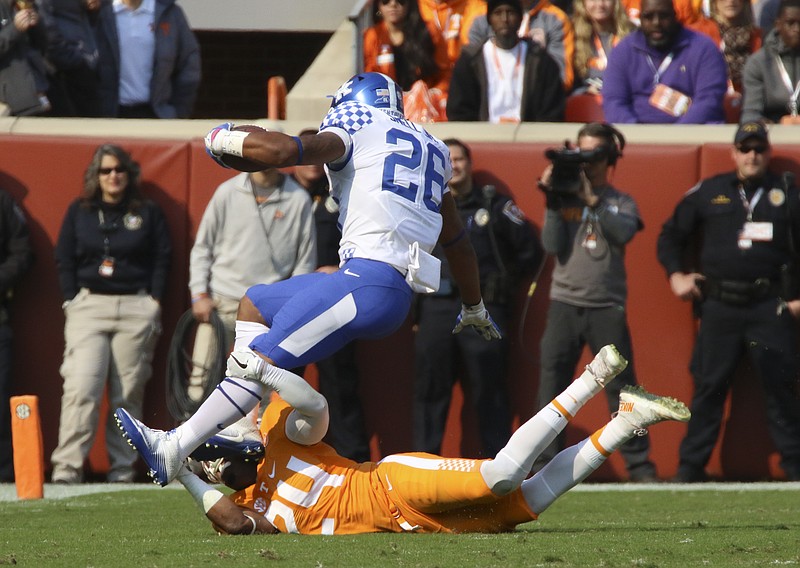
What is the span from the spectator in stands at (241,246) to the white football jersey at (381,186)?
10.1 feet

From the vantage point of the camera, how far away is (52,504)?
6.82 m

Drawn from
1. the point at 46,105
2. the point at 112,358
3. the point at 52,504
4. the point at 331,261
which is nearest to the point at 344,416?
the point at 331,261

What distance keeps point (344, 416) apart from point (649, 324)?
1970mm

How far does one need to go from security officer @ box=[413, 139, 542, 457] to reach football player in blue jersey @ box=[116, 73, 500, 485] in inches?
108

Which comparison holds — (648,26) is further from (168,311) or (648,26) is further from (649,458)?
(168,311)

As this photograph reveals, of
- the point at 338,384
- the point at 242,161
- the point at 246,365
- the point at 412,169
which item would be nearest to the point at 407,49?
the point at 338,384

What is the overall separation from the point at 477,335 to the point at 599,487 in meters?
1.19

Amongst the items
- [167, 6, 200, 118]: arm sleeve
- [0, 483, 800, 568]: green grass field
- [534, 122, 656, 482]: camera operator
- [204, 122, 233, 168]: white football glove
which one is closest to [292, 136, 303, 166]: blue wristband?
[204, 122, 233, 168]: white football glove

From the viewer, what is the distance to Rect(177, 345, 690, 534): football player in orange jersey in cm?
480

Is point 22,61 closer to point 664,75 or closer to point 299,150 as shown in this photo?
point 664,75

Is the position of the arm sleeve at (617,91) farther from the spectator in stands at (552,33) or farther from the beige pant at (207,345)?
the beige pant at (207,345)

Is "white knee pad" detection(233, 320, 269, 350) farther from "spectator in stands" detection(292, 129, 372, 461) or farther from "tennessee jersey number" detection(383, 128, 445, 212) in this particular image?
"spectator in stands" detection(292, 129, 372, 461)

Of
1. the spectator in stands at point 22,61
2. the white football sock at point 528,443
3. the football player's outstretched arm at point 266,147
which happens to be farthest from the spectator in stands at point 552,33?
the white football sock at point 528,443

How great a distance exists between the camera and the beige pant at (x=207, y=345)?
840 cm
